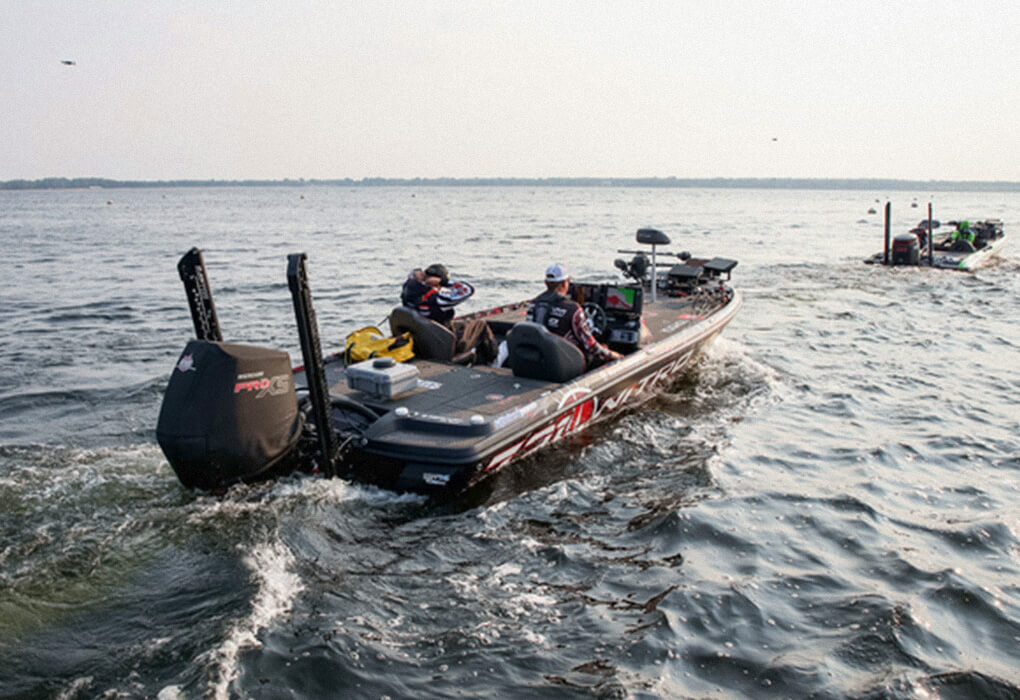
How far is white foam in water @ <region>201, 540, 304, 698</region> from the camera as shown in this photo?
4105 millimetres

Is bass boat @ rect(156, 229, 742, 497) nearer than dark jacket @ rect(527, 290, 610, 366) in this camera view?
Yes

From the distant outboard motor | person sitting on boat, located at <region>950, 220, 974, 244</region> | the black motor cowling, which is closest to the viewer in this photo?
the black motor cowling

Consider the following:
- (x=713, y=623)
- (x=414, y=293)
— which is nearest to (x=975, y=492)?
(x=713, y=623)

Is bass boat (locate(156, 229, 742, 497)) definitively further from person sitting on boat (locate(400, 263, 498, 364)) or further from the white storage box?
person sitting on boat (locate(400, 263, 498, 364))

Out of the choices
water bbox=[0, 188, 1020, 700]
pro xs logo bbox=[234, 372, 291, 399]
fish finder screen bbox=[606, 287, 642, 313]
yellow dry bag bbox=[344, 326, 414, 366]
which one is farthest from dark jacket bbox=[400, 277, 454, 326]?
pro xs logo bbox=[234, 372, 291, 399]

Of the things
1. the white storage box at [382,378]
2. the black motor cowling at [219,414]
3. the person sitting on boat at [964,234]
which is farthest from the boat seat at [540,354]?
the person sitting on boat at [964,234]

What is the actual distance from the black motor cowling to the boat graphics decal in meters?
1.96

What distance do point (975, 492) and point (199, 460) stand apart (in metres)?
6.98

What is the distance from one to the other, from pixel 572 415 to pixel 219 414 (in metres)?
3.66

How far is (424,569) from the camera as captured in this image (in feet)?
17.6

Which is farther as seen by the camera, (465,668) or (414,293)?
(414,293)

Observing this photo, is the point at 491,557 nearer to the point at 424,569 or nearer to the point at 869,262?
the point at 424,569

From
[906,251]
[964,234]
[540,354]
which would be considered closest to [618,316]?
[540,354]

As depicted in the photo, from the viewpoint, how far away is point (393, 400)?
7.03 m
